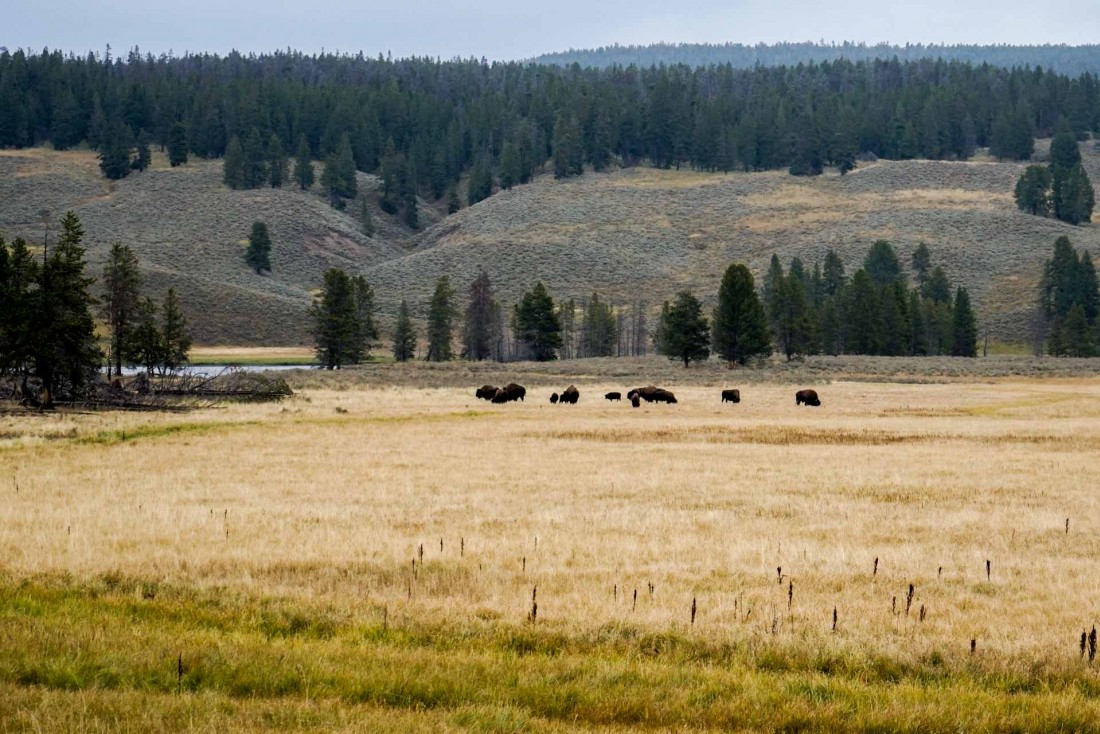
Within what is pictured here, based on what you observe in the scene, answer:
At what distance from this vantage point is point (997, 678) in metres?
8.89

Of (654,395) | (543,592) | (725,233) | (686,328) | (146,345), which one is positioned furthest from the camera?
(725,233)

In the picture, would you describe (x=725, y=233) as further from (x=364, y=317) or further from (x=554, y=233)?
(x=364, y=317)

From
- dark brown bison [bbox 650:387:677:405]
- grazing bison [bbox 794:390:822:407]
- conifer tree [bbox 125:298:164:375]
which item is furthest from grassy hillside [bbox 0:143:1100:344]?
grazing bison [bbox 794:390:822:407]

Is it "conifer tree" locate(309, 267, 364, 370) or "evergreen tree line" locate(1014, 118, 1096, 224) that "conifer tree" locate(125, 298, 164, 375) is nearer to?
"conifer tree" locate(309, 267, 364, 370)

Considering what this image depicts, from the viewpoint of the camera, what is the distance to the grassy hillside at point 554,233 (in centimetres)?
14675

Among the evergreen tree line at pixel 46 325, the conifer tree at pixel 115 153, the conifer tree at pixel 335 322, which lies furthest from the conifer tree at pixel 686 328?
the conifer tree at pixel 115 153

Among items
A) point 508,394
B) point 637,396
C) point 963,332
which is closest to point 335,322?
point 508,394

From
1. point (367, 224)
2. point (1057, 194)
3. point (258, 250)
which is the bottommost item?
point (258, 250)

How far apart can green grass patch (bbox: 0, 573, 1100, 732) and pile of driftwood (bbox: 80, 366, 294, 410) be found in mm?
33944

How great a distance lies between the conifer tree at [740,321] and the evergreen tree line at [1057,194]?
105 meters

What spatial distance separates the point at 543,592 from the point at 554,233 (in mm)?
166444

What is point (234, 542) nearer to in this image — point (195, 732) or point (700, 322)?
point (195, 732)

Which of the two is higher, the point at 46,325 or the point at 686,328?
the point at 686,328

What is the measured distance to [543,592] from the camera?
1182 centimetres
